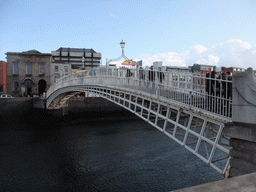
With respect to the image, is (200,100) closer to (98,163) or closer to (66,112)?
(98,163)

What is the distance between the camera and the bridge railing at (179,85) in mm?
5922

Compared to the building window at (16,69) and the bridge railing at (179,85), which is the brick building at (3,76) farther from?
the bridge railing at (179,85)

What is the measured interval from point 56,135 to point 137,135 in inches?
269

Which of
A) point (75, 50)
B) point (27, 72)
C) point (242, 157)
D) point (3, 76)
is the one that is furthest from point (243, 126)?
point (75, 50)

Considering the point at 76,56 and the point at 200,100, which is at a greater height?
the point at 76,56

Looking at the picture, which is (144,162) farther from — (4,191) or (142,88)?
(4,191)

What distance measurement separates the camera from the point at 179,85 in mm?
7801

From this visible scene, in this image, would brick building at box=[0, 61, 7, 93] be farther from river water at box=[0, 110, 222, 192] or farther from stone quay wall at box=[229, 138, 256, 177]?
stone quay wall at box=[229, 138, 256, 177]

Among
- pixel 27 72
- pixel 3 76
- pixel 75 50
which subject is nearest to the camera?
pixel 27 72

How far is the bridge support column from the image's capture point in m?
4.39

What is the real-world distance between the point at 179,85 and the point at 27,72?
3335cm

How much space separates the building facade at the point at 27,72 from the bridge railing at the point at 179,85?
25786mm

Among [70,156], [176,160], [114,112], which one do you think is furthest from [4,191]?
[114,112]

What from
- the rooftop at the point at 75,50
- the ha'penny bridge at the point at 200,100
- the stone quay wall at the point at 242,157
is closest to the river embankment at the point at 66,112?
the ha'penny bridge at the point at 200,100
